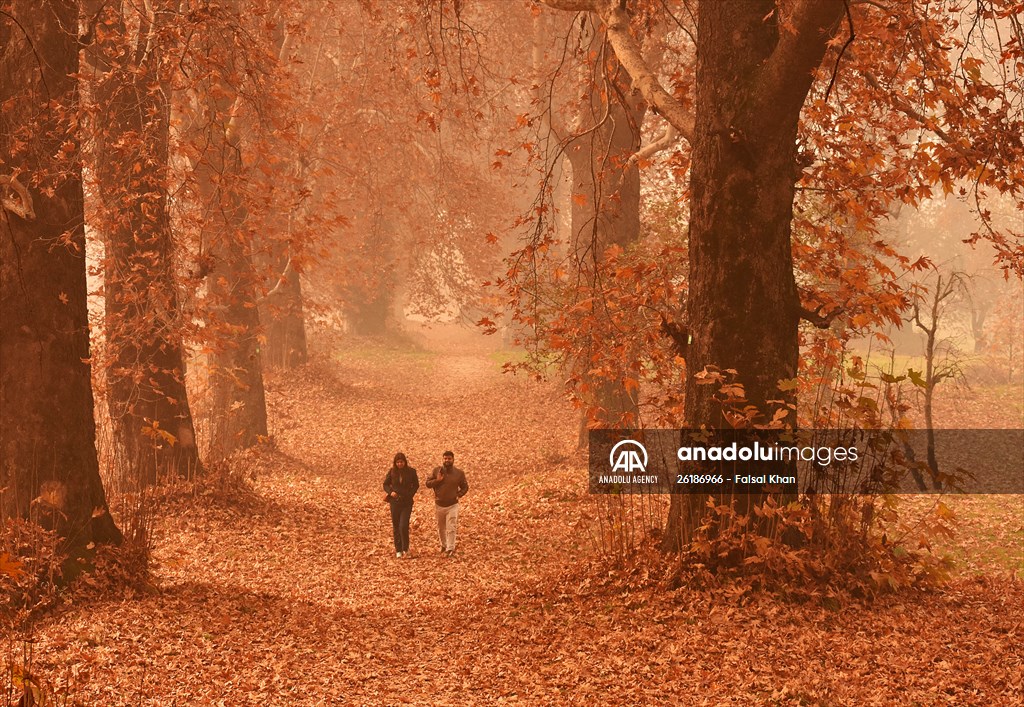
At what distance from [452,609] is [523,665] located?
7.51 feet

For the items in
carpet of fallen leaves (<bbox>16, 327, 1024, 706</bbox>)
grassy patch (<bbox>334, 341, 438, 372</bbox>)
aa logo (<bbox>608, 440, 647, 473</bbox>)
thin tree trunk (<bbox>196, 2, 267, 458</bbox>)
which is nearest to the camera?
carpet of fallen leaves (<bbox>16, 327, 1024, 706</bbox>)

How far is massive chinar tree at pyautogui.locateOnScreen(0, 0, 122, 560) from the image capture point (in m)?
8.36

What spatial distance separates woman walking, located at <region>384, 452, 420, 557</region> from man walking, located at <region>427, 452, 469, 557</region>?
0.40 meters

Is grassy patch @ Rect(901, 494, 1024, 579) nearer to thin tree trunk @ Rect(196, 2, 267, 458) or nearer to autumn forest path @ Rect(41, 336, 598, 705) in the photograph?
autumn forest path @ Rect(41, 336, 598, 705)

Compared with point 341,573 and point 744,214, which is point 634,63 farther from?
point 341,573

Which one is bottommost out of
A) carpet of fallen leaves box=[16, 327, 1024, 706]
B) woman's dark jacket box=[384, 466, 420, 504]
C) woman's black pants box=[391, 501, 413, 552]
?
carpet of fallen leaves box=[16, 327, 1024, 706]

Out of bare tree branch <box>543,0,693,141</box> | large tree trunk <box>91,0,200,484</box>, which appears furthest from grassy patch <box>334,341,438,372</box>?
bare tree branch <box>543,0,693,141</box>

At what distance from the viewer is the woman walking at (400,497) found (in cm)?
1260

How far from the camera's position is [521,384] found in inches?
1083

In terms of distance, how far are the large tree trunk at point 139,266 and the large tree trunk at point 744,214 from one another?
751cm

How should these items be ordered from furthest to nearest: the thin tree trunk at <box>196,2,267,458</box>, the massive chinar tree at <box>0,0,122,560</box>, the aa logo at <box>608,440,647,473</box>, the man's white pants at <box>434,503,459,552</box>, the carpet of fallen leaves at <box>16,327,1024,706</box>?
1. the thin tree trunk at <box>196,2,267,458</box>
2. the aa logo at <box>608,440,647,473</box>
3. the man's white pants at <box>434,503,459,552</box>
4. the massive chinar tree at <box>0,0,122,560</box>
5. the carpet of fallen leaves at <box>16,327,1024,706</box>

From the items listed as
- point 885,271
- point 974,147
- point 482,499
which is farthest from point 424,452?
point 974,147

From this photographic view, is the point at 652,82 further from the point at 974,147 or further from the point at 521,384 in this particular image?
the point at 521,384

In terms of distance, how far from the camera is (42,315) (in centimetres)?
847
